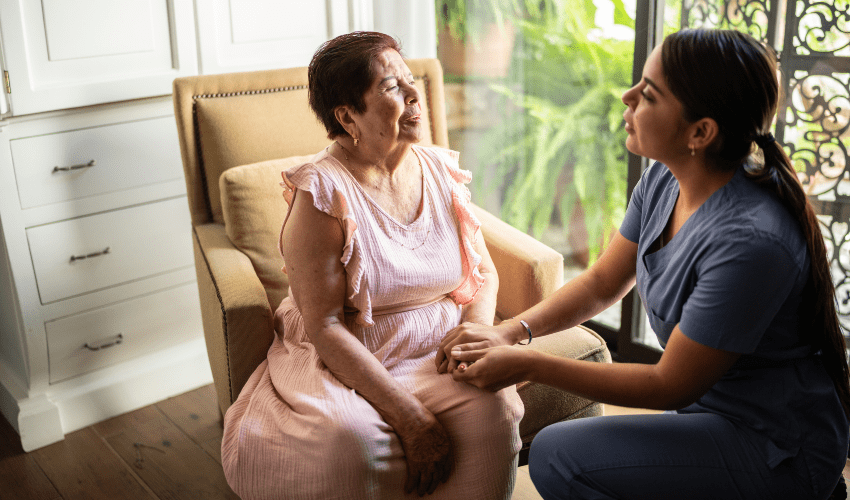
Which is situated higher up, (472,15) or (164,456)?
(472,15)

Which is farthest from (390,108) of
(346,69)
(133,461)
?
(133,461)

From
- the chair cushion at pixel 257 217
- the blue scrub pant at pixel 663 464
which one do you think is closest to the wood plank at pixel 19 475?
the chair cushion at pixel 257 217

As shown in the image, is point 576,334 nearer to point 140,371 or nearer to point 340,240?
point 340,240

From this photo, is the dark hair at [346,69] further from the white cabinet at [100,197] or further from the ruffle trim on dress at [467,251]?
the white cabinet at [100,197]

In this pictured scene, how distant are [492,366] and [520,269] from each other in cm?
50

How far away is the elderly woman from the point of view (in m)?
1.33

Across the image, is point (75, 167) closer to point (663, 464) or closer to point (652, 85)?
point (652, 85)

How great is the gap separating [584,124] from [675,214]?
4.65 ft

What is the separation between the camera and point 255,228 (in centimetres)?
186

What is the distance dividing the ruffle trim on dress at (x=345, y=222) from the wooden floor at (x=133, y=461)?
0.78 m

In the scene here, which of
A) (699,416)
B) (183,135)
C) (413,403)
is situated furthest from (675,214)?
(183,135)

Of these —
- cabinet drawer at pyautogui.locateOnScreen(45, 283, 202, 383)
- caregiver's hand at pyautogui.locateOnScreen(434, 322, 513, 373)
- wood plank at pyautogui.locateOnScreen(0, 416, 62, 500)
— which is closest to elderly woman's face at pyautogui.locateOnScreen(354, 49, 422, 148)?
caregiver's hand at pyautogui.locateOnScreen(434, 322, 513, 373)

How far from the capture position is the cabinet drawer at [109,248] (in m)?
2.14

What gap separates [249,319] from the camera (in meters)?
1.58
